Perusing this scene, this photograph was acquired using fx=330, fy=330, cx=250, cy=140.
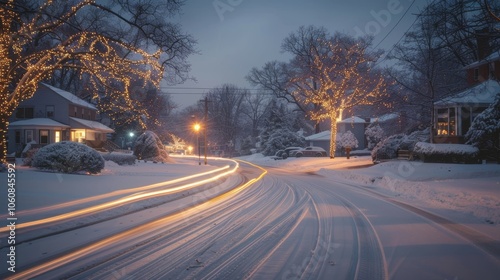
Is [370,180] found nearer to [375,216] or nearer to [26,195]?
[375,216]

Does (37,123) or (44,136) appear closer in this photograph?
(37,123)

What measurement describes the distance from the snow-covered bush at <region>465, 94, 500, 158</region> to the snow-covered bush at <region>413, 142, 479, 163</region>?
0.88 metres

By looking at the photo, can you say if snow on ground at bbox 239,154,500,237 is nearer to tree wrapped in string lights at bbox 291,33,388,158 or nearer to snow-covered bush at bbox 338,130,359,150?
tree wrapped in string lights at bbox 291,33,388,158

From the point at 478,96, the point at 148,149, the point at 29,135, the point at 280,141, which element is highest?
the point at 478,96

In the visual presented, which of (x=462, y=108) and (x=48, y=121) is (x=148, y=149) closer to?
(x=48, y=121)

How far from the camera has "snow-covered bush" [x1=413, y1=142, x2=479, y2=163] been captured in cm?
2070

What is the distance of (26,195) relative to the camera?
10516 mm

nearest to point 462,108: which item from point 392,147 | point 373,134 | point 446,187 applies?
point 392,147

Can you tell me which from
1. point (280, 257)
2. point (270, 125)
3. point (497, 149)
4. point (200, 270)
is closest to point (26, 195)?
point (200, 270)

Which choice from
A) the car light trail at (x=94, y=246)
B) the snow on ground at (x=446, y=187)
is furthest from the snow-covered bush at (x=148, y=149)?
the car light trail at (x=94, y=246)

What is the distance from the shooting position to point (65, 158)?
52.5 ft

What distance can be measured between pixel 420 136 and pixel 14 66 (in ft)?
109

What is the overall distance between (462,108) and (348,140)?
2300cm

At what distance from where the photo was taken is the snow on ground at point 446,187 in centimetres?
964
